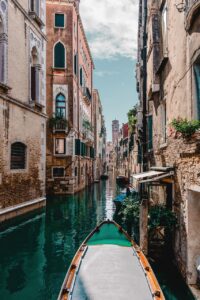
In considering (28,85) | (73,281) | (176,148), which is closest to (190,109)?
(176,148)

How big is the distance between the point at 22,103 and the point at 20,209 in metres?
4.54

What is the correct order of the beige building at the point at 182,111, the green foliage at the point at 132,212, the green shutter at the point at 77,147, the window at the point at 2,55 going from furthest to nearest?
1. the green shutter at the point at 77,147
2. the window at the point at 2,55
3. the green foliage at the point at 132,212
4. the beige building at the point at 182,111

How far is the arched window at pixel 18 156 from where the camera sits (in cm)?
1172

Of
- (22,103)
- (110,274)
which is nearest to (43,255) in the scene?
(110,274)

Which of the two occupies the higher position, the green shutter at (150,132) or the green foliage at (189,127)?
the green shutter at (150,132)

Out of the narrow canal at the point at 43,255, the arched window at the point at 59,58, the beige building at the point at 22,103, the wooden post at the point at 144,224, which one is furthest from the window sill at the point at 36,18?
the wooden post at the point at 144,224

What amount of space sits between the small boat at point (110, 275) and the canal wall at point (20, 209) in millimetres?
5365

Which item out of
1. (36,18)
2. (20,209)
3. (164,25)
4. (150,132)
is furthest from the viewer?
(36,18)

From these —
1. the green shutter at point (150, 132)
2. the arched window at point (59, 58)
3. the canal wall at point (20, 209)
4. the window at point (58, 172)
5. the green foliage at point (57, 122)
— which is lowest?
the canal wall at point (20, 209)

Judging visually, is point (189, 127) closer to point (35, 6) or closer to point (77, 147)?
point (35, 6)

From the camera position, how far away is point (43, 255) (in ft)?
26.1

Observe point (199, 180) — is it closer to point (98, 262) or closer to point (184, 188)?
point (184, 188)

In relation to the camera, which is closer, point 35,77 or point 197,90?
point 197,90

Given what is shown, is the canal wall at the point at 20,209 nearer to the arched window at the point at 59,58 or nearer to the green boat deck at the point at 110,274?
Answer: the green boat deck at the point at 110,274
